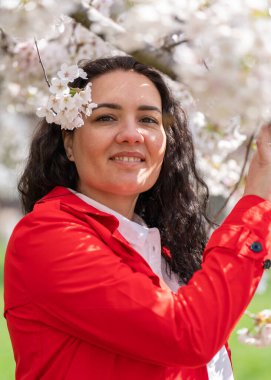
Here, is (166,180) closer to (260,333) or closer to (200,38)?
(260,333)

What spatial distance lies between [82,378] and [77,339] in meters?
0.08

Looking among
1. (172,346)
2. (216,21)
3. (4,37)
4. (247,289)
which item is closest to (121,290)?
(172,346)

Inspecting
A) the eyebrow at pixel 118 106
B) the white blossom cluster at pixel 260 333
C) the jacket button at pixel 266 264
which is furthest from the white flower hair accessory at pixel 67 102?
the white blossom cluster at pixel 260 333

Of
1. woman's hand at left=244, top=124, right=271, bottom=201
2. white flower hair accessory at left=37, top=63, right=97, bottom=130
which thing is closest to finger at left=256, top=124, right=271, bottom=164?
woman's hand at left=244, top=124, right=271, bottom=201

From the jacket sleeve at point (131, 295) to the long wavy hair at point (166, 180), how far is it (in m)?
0.41

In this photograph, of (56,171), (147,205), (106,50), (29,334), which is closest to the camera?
(29,334)

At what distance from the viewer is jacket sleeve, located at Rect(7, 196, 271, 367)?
1.68 metres

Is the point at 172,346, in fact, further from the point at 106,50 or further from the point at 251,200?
the point at 106,50

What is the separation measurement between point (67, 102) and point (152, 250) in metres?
0.42

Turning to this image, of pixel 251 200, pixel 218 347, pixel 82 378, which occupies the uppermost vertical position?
pixel 251 200

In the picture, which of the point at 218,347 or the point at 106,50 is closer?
the point at 218,347

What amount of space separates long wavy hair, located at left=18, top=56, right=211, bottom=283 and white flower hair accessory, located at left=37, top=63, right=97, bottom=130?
0.07m

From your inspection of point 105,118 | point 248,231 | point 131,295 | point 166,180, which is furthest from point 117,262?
point 166,180

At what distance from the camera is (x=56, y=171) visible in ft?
7.18
